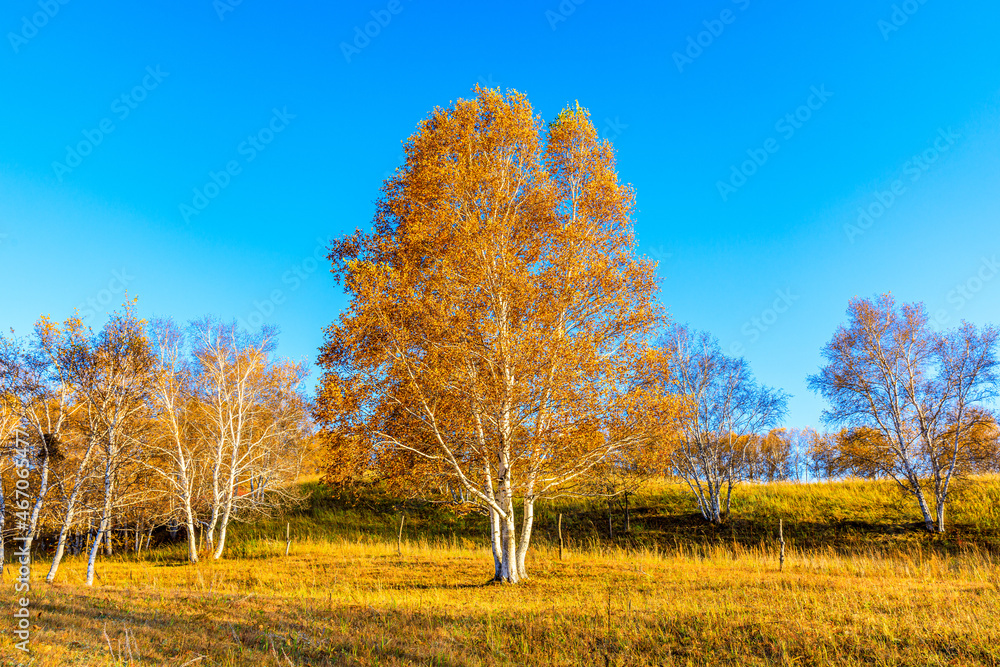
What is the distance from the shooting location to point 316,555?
2227 centimetres

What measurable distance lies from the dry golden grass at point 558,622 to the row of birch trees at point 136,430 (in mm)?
8236

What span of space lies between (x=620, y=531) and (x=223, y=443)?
21337 mm

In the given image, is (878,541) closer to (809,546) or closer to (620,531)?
(809,546)

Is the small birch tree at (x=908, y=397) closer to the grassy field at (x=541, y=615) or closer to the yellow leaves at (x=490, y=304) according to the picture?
the grassy field at (x=541, y=615)

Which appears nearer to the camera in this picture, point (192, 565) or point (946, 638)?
point (946, 638)

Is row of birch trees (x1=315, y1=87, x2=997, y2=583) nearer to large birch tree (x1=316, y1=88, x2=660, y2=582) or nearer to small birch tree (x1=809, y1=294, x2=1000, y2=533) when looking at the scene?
large birch tree (x1=316, y1=88, x2=660, y2=582)

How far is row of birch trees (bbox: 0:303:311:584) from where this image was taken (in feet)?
57.1

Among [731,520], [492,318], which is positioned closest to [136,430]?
[492,318]

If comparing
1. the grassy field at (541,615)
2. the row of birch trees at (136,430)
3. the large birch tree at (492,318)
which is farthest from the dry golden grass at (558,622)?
the row of birch trees at (136,430)

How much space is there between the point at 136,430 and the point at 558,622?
19.0 metres

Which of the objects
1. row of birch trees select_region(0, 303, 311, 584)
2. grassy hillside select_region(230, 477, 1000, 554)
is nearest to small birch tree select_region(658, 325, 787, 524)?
grassy hillside select_region(230, 477, 1000, 554)

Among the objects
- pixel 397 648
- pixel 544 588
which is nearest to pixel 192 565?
pixel 544 588

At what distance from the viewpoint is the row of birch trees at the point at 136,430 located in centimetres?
1739

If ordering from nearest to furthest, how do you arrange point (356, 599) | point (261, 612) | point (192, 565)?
point (261, 612), point (356, 599), point (192, 565)
